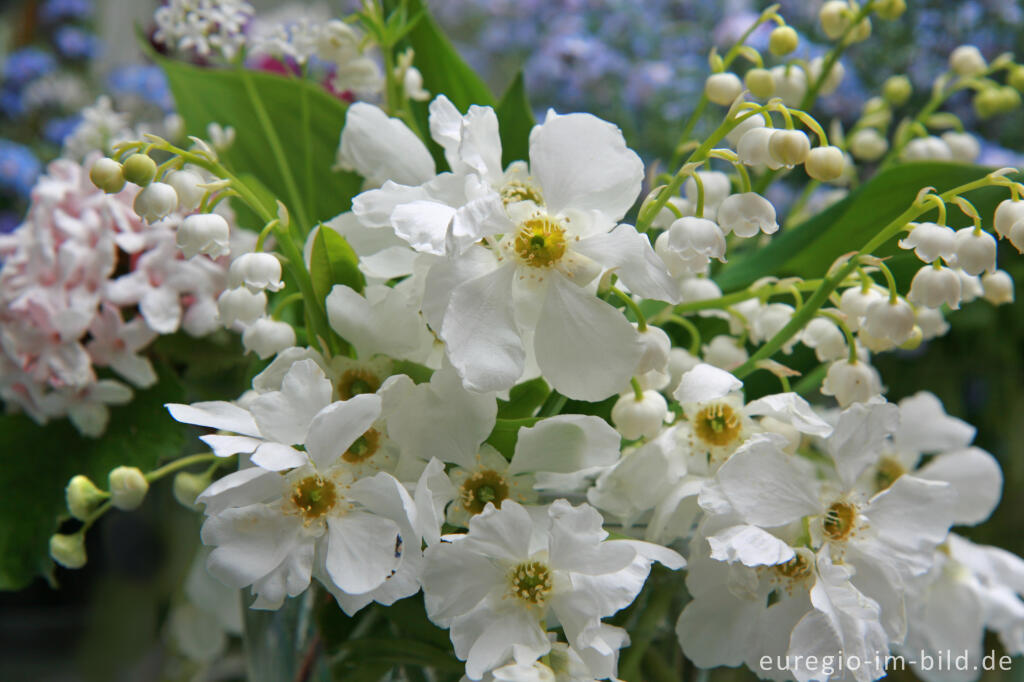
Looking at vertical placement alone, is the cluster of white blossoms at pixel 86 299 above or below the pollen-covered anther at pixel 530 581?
below

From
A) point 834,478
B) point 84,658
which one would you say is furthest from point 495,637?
point 84,658

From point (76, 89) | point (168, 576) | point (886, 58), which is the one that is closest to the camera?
point (168, 576)

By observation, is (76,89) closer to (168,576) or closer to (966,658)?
(168,576)

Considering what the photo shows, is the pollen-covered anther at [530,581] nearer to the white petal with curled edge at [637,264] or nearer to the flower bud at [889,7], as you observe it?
the white petal with curled edge at [637,264]

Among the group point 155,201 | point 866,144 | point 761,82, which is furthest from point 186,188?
point 866,144

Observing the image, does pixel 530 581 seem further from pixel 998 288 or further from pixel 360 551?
pixel 998 288

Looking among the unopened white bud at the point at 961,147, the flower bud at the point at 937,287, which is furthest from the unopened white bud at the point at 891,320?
the unopened white bud at the point at 961,147
